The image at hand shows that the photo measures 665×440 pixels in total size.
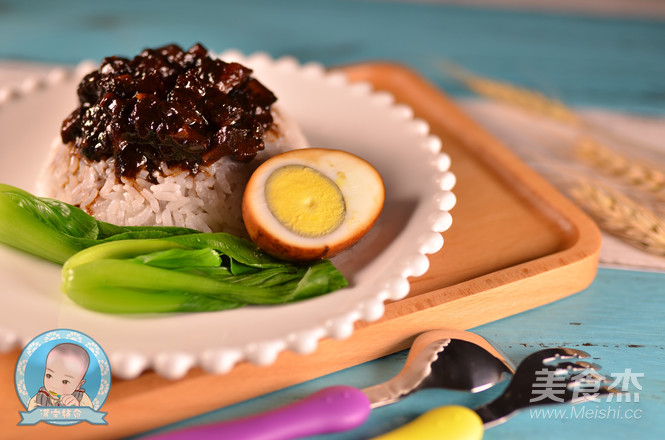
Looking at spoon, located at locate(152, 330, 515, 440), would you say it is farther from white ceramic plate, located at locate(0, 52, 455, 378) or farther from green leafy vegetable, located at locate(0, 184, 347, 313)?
green leafy vegetable, located at locate(0, 184, 347, 313)

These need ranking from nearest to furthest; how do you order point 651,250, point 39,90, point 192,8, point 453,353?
1. point 453,353
2. point 651,250
3. point 39,90
4. point 192,8

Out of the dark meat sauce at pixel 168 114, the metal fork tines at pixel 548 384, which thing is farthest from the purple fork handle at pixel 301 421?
the dark meat sauce at pixel 168 114

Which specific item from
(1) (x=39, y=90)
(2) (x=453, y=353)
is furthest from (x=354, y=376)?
(1) (x=39, y=90)

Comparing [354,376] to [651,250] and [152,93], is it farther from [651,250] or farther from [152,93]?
[651,250]

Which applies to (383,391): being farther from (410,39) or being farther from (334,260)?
(410,39)

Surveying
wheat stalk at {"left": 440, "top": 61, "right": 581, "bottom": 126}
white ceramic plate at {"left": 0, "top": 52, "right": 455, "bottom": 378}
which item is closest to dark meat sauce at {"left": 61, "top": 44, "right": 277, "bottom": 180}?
white ceramic plate at {"left": 0, "top": 52, "right": 455, "bottom": 378}

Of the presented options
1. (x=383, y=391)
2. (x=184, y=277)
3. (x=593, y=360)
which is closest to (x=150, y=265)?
(x=184, y=277)
